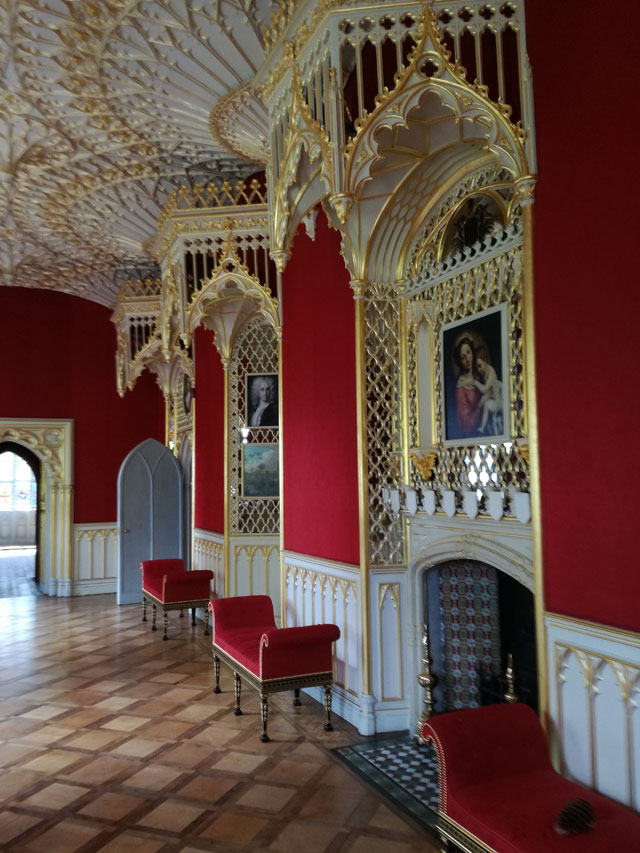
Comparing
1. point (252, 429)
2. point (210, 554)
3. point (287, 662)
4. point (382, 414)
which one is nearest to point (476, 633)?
point (287, 662)

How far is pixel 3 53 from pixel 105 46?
0.97 m

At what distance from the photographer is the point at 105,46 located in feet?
18.7

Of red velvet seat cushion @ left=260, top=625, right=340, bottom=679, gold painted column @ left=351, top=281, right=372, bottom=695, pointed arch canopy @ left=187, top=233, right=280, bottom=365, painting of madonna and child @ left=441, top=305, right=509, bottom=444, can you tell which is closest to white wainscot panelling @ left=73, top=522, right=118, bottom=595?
pointed arch canopy @ left=187, top=233, right=280, bottom=365

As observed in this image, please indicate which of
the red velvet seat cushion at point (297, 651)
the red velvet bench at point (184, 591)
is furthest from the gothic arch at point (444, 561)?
the red velvet bench at point (184, 591)

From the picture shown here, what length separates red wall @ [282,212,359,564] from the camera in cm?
545

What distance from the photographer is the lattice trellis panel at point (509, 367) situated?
397 cm

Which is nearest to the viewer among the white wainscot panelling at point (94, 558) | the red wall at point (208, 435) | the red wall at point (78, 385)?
the red wall at point (208, 435)

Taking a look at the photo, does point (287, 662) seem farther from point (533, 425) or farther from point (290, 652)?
point (533, 425)

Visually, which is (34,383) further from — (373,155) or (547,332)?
(547,332)

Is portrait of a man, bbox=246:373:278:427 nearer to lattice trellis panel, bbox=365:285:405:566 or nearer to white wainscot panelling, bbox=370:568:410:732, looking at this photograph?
lattice trellis panel, bbox=365:285:405:566

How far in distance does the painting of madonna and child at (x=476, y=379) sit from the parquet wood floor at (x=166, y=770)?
7.52 feet

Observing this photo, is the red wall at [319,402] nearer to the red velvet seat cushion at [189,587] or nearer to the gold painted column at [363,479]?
the gold painted column at [363,479]

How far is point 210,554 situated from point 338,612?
4.31 meters

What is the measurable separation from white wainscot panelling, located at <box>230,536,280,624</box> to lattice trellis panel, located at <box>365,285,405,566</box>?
3721 mm
